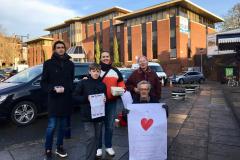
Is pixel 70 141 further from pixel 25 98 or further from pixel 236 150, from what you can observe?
pixel 236 150

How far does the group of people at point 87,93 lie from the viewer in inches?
181

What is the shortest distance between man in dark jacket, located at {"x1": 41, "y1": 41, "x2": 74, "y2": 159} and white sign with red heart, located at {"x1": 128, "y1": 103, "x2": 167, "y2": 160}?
134cm

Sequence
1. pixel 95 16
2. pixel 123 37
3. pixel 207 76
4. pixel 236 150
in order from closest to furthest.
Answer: pixel 236 150
pixel 207 76
pixel 123 37
pixel 95 16

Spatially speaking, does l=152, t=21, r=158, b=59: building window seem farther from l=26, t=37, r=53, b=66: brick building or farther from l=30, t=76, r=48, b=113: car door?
l=30, t=76, r=48, b=113: car door

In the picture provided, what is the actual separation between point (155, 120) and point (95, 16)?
216 feet

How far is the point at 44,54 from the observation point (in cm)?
8750

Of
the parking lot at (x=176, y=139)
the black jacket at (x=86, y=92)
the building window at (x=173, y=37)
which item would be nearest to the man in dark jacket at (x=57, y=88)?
the black jacket at (x=86, y=92)

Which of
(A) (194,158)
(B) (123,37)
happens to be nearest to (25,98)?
(A) (194,158)

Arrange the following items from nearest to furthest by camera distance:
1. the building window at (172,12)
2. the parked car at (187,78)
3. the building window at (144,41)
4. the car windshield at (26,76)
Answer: the car windshield at (26,76)
the parked car at (187,78)
the building window at (172,12)
the building window at (144,41)

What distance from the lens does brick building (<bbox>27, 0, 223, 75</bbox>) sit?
50.3 metres

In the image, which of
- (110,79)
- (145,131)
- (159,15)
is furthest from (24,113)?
(159,15)

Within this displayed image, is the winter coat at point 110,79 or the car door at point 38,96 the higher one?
the winter coat at point 110,79

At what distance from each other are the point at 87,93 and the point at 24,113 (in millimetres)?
4370

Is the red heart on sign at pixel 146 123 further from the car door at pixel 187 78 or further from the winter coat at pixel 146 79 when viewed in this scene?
the car door at pixel 187 78
